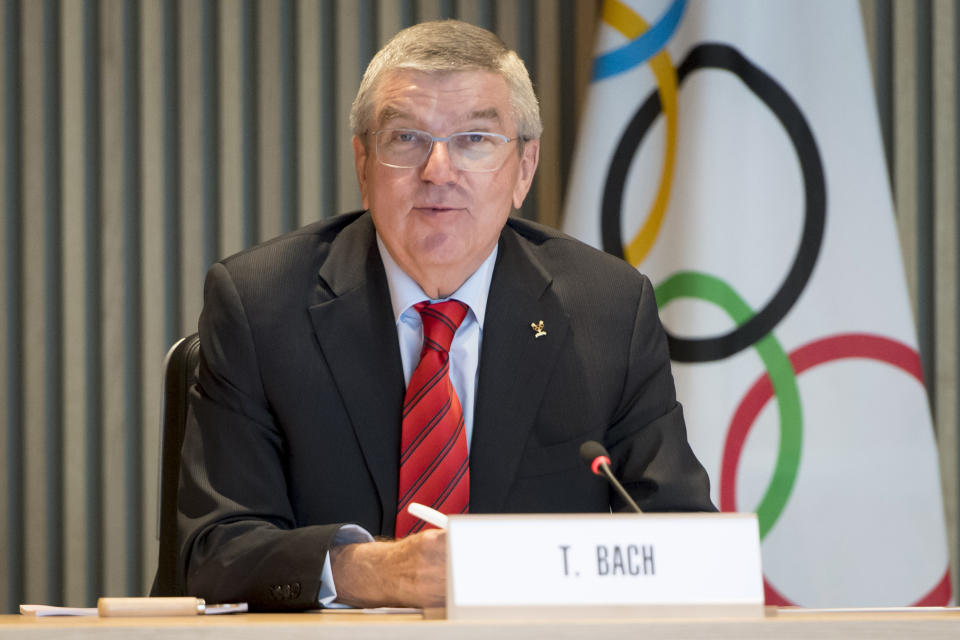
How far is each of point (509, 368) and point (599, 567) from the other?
0.76m

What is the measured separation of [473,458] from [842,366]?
53.1 inches

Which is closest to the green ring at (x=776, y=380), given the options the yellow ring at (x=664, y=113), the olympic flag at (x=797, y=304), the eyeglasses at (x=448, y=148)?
the olympic flag at (x=797, y=304)

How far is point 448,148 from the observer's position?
1.77 m

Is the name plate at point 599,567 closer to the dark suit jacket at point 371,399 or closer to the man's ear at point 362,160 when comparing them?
the dark suit jacket at point 371,399

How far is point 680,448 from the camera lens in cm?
181

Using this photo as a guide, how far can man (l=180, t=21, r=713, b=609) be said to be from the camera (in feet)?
5.62

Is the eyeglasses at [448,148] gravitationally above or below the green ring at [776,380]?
above

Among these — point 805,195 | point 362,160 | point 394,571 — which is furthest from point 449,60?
point 805,195

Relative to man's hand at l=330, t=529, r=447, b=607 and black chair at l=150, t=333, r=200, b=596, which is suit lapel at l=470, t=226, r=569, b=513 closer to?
man's hand at l=330, t=529, r=447, b=607

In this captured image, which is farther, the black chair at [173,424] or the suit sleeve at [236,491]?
the black chair at [173,424]

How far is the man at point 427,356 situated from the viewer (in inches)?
67.4

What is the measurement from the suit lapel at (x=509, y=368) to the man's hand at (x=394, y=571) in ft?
1.16

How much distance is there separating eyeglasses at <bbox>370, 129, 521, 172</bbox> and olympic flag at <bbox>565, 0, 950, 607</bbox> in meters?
1.08

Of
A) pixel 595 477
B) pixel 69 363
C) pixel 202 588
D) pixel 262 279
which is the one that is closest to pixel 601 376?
pixel 595 477
